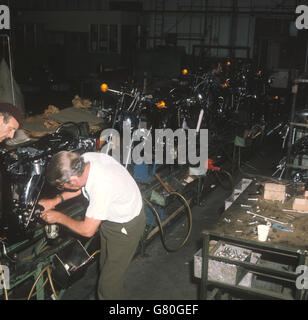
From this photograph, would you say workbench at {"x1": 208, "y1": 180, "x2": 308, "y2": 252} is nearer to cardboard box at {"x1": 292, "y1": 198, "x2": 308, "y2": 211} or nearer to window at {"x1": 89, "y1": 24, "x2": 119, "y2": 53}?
cardboard box at {"x1": 292, "y1": 198, "x2": 308, "y2": 211}

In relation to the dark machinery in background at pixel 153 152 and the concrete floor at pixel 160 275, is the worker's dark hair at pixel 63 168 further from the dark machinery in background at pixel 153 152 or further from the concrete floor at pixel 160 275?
the concrete floor at pixel 160 275

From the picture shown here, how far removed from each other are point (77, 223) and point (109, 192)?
1.27ft

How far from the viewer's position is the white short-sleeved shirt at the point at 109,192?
3256mm

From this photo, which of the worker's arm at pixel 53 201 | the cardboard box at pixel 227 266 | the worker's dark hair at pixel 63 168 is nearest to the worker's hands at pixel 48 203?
the worker's arm at pixel 53 201

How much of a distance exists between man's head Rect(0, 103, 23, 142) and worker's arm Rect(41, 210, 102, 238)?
1.26 meters

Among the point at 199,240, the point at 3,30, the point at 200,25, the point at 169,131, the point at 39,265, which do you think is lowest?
the point at 199,240

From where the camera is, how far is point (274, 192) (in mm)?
4715

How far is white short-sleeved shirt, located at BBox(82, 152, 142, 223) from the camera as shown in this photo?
3256 mm

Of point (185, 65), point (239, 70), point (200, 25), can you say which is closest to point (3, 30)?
point (239, 70)

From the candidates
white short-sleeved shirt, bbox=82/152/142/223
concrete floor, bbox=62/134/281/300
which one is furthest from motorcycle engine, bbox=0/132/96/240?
concrete floor, bbox=62/134/281/300

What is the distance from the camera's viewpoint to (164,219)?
5980mm

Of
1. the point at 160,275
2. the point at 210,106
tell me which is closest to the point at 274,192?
the point at 160,275

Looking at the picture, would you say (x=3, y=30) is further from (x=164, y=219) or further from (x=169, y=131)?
(x=164, y=219)
